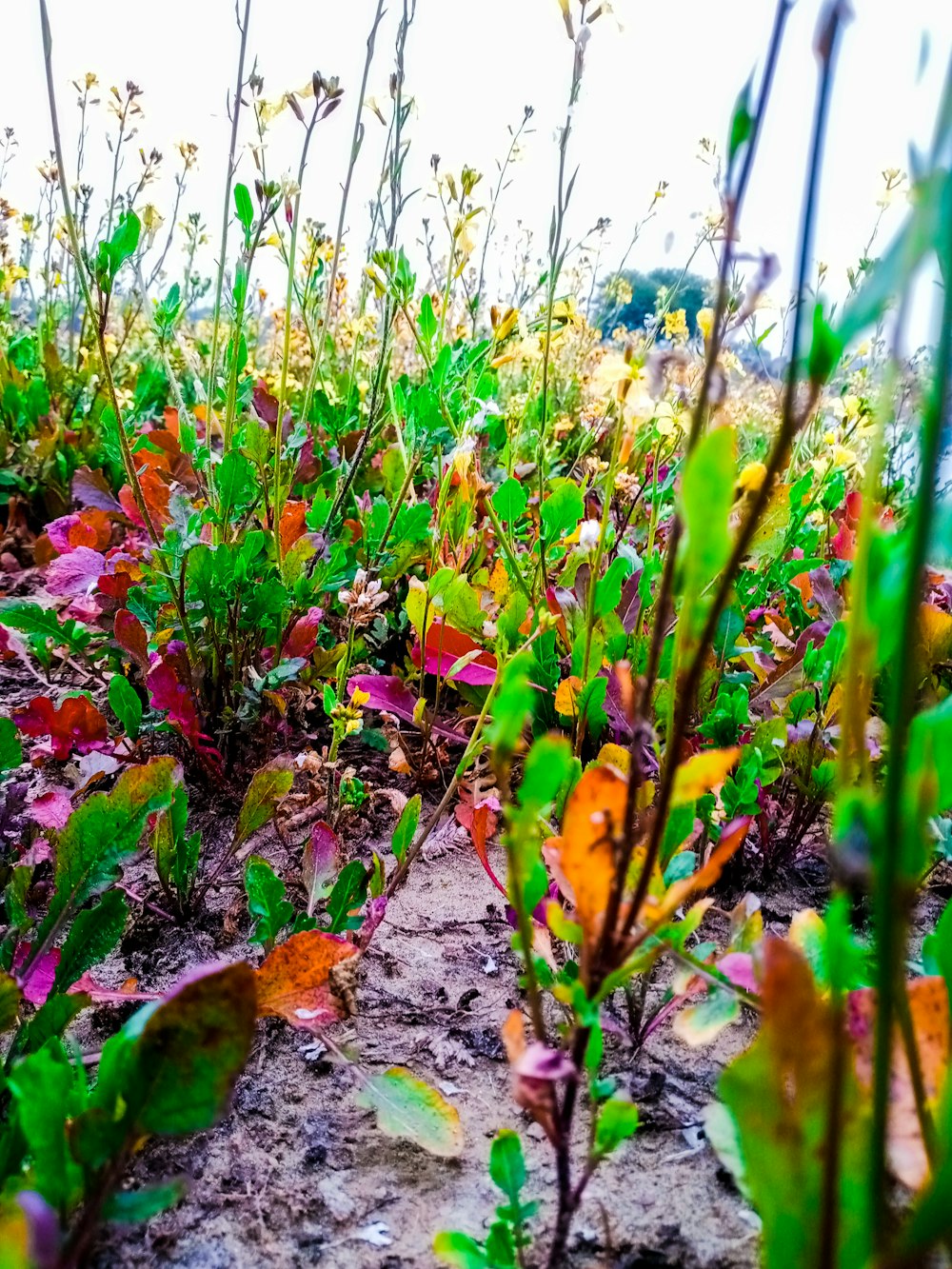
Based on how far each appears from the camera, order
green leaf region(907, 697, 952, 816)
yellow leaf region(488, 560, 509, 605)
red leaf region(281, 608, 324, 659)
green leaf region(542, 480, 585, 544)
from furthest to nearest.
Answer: yellow leaf region(488, 560, 509, 605)
red leaf region(281, 608, 324, 659)
green leaf region(542, 480, 585, 544)
green leaf region(907, 697, 952, 816)

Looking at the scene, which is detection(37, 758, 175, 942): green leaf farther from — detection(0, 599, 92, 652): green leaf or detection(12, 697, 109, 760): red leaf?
detection(0, 599, 92, 652): green leaf

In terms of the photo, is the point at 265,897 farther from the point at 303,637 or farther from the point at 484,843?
the point at 303,637

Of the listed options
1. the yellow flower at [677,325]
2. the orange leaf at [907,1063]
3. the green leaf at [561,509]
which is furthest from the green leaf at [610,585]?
the yellow flower at [677,325]

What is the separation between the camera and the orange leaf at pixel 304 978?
88cm

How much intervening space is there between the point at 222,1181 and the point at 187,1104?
29 cm

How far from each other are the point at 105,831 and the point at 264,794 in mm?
297

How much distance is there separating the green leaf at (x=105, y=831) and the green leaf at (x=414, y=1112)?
0.38 m

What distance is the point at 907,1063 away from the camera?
0.55m

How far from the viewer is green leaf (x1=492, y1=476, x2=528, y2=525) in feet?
5.19

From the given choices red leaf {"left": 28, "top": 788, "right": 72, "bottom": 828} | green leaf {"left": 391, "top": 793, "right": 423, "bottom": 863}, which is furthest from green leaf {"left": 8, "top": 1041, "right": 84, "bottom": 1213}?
red leaf {"left": 28, "top": 788, "right": 72, "bottom": 828}

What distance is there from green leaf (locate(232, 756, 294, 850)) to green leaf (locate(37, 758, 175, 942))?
26cm

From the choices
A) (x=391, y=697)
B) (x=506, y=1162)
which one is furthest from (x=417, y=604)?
(x=506, y=1162)

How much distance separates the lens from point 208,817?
147 centimetres

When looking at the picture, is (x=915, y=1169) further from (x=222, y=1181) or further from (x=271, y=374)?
(x=271, y=374)
